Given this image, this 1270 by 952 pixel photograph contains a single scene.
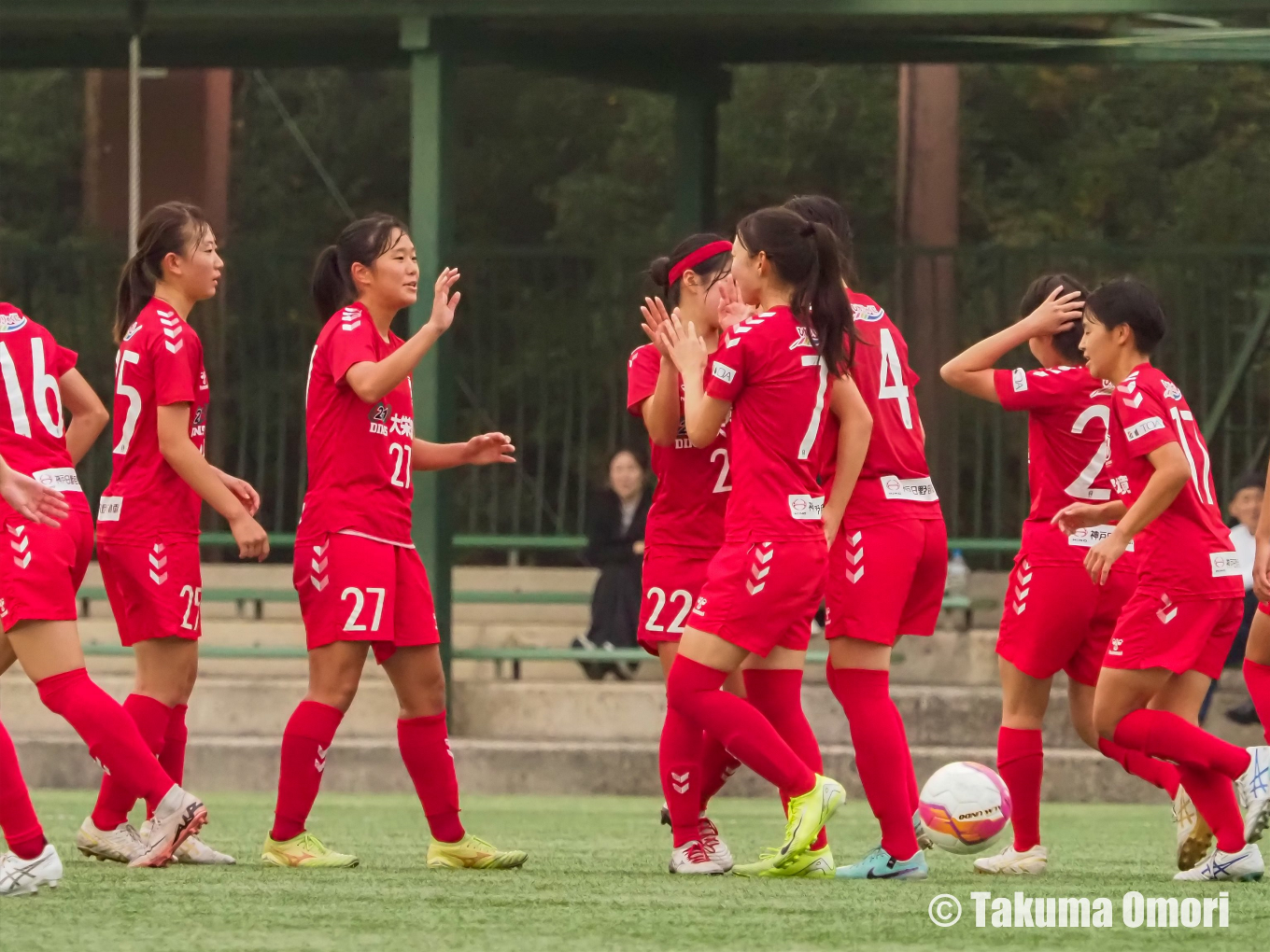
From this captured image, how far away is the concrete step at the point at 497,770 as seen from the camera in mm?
11219

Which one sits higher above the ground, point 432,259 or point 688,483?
point 432,259

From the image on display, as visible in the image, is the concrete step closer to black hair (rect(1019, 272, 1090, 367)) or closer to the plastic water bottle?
the plastic water bottle

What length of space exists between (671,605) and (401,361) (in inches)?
42.8

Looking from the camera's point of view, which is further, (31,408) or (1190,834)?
(1190,834)

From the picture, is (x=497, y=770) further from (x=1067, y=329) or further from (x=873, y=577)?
(x=873, y=577)

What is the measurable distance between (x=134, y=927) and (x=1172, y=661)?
115 inches

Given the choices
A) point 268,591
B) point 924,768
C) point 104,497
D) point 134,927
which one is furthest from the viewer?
point 268,591

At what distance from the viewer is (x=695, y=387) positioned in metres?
A: 6.42

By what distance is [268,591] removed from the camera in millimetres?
13156

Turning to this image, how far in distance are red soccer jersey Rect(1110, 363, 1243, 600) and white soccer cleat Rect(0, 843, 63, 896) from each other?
3.07m

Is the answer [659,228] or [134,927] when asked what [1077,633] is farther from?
[659,228]

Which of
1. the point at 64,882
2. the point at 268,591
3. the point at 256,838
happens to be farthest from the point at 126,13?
the point at 64,882

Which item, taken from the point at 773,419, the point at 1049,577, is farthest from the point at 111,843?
the point at 1049,577

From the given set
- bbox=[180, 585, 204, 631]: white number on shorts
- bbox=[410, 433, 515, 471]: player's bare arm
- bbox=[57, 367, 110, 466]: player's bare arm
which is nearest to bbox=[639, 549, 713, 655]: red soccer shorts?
bbox=[410, 433, 515, 471]: player's bare arm
